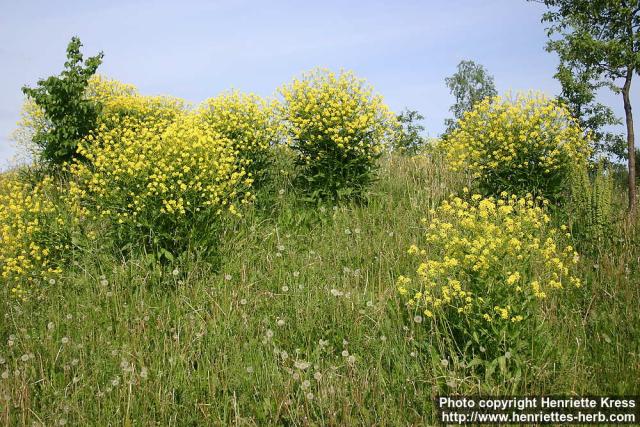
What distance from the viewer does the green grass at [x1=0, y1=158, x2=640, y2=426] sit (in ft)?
12.8

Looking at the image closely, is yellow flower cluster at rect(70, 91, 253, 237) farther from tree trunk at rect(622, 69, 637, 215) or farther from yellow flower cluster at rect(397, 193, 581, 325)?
tree trunk at rect(622, 69, 637, 215)

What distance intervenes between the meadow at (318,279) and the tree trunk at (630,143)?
1.73 feet

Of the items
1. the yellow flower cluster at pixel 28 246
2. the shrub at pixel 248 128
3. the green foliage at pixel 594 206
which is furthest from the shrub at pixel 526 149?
the yellow flower cluster at pixel 28 246

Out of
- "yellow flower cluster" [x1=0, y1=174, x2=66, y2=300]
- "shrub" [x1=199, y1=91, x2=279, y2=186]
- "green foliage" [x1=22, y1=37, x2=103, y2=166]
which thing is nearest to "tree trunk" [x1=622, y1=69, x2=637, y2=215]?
"shrub" [x1=199, y1=91, x2=279, y2=186]

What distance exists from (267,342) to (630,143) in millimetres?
7417

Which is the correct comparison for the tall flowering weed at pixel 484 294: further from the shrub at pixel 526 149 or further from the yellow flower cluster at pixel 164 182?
the shrub at pixel 526 149

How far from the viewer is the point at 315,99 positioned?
863 cm

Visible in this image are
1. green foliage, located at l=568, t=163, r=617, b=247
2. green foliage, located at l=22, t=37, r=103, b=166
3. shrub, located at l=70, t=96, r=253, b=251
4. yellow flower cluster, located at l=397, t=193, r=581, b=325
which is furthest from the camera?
→ green foliage, located at l=22, t=37, r=103, b=166

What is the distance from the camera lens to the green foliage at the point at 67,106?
37.0ft

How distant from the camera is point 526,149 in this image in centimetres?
799

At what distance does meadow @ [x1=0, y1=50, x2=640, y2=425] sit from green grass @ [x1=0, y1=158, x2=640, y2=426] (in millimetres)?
24

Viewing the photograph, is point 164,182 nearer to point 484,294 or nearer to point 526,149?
point 484,294

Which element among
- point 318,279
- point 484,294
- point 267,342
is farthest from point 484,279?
point 318,279

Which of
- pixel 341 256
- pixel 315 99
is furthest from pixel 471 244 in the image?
pixel 315 99
